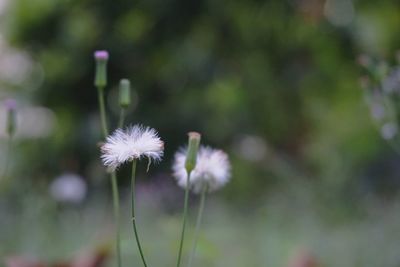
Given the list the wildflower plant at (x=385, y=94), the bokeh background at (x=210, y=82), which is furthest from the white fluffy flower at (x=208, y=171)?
the bokeh background at (x=210, y=82)

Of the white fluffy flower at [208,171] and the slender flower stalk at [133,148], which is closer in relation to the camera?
the slender flower stalk at [133,148]

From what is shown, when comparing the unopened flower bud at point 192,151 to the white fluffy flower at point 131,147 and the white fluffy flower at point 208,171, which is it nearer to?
the white fluffy flower at point 131,147

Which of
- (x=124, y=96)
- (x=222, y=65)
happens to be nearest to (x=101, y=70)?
(x=124, y=96)

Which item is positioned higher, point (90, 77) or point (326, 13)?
point (326, 13)

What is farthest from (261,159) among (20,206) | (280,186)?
(20,206)

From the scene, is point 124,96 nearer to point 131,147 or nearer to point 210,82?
point 131,147

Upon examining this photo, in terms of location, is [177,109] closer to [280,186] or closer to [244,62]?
[244,62]
